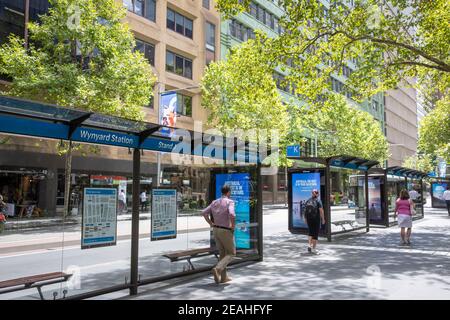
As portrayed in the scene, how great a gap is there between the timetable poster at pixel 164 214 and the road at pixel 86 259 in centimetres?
46

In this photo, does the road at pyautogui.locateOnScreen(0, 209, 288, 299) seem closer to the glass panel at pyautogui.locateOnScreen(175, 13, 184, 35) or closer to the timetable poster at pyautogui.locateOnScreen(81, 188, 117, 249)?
the timetable poster at pyautogui.locateOnScreen(81, 188, 117, 249)

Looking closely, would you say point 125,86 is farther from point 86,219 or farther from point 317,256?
point 86,219

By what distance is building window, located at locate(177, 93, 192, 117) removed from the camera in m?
36.2

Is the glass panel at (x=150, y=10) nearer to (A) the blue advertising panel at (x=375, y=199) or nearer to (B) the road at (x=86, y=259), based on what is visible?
(A) the blue advertising panel at (x=375, y=199)

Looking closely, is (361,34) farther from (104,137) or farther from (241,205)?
(104,137)

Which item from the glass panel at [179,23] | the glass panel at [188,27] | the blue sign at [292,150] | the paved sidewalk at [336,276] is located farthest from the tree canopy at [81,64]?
the blue sign at [292,150]

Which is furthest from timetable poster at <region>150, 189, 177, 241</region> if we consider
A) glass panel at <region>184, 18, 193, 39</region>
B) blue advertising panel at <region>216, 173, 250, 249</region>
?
glass panel at <region>184, 18, 193, 39</region>

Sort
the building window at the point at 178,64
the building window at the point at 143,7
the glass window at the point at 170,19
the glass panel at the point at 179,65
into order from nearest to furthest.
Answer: the building window at the point at 143,7 < the building window at the point at 178,64 < the glass window at the point at 170,19 < the glass panel at the point at 179,65

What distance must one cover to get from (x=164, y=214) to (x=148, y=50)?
27.0m

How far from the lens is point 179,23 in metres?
36.2

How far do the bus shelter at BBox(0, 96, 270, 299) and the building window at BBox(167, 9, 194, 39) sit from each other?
26225 mm

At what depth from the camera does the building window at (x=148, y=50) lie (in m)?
32.0

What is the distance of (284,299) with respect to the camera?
256 inches
